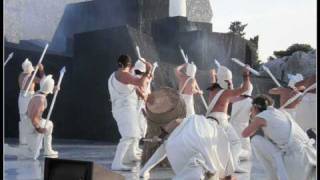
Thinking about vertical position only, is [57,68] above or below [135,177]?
above

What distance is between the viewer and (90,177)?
3.79m

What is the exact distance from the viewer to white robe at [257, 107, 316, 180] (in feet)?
17.0

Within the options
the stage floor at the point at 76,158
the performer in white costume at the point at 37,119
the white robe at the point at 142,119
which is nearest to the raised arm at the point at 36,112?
the performer in white costume at the point at 37,119

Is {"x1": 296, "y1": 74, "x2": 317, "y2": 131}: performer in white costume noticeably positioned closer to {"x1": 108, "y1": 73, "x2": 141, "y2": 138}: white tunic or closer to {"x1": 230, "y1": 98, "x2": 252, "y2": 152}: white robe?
{"x1": 230, "y1": 98, "x2": 252, "y2": 152}: white robe

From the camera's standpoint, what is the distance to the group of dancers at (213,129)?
17.0 ft

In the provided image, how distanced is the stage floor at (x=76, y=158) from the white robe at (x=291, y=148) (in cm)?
117

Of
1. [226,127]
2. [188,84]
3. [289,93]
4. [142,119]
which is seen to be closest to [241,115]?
[188,84]

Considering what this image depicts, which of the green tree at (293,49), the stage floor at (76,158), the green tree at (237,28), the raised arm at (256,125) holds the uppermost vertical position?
Result: the green tree at (237,28)

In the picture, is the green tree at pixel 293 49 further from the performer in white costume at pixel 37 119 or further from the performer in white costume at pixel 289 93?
the performer in white costume at pixel 37 119

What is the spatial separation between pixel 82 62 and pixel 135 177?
623cm

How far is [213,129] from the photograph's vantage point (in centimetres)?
554

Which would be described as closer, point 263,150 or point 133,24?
point 263,150

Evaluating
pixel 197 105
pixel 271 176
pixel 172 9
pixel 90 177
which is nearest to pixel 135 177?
pixel 271 176

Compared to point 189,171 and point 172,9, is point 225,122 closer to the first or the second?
point 189,171
